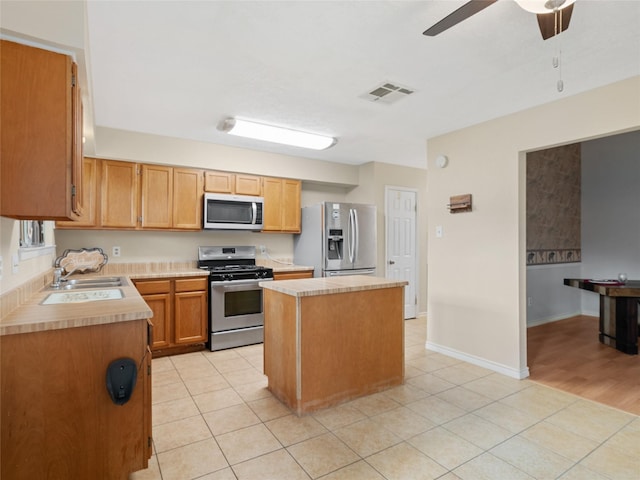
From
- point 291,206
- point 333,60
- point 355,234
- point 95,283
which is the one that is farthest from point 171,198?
point 333,60

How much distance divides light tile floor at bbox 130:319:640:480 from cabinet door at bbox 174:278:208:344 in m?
0.70

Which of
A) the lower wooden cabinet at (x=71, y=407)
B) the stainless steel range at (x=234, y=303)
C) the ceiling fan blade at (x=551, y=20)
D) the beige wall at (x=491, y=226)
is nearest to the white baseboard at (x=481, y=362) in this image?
the beige wall at (x=491, y=226)

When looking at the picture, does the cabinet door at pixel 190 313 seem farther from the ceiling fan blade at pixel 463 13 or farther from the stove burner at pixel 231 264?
the ceiling fan blade at pixel 463 13

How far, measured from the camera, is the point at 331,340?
2.58m

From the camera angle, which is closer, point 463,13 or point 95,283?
point 463,13

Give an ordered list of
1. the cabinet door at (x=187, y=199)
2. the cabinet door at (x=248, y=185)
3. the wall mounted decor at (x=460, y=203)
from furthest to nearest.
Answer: the cabinet door at (x=248, y=185), the cabinet door at (x=187, y=199), the wall mounted decor at (x=460, y=203)

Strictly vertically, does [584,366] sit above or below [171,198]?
below

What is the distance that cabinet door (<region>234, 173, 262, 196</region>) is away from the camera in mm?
4418

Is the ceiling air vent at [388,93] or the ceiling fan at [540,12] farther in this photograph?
the ceiling air vent at [388,93]

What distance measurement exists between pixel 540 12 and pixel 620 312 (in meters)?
3.81

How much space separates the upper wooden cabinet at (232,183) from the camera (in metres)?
4.23

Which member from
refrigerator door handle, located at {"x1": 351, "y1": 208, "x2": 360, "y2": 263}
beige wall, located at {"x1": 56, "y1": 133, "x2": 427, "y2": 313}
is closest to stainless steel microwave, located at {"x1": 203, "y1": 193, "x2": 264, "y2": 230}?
beige wall, located at {"x1": 56, "y1": 133, "x2": 427, "y2": 313}

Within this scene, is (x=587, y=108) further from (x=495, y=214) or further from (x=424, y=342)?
(x=424, y=342)

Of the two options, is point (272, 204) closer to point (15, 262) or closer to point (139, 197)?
point (139, 197)
